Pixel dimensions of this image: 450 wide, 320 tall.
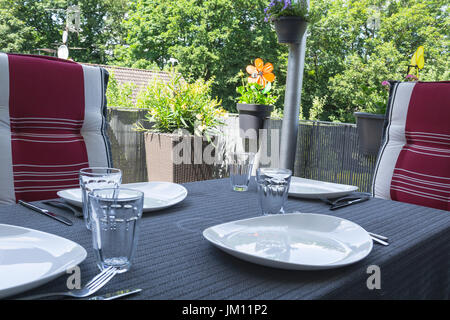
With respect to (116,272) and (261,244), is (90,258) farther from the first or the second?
(261,244)

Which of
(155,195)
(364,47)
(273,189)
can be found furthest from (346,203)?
(364,47)

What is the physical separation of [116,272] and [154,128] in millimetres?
2839

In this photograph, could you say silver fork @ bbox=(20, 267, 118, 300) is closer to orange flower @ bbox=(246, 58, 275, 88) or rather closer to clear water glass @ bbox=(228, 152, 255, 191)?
clear water glass @ bbox=(228, 152, 255, 191)

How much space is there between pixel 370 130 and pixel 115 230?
2.38 meters

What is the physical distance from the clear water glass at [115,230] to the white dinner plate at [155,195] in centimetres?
30

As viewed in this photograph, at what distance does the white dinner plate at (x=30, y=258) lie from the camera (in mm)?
505

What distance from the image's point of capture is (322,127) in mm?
3119

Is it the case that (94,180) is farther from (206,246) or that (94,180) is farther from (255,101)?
(255,101)

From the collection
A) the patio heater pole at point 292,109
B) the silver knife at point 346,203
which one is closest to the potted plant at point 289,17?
Answer: the patio heater pole at point 292,109

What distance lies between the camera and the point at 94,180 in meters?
0.83

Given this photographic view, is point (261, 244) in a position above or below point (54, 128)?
below

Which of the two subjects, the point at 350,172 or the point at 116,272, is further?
the point at 350,172

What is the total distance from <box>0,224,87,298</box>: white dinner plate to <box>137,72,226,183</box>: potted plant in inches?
92.4
